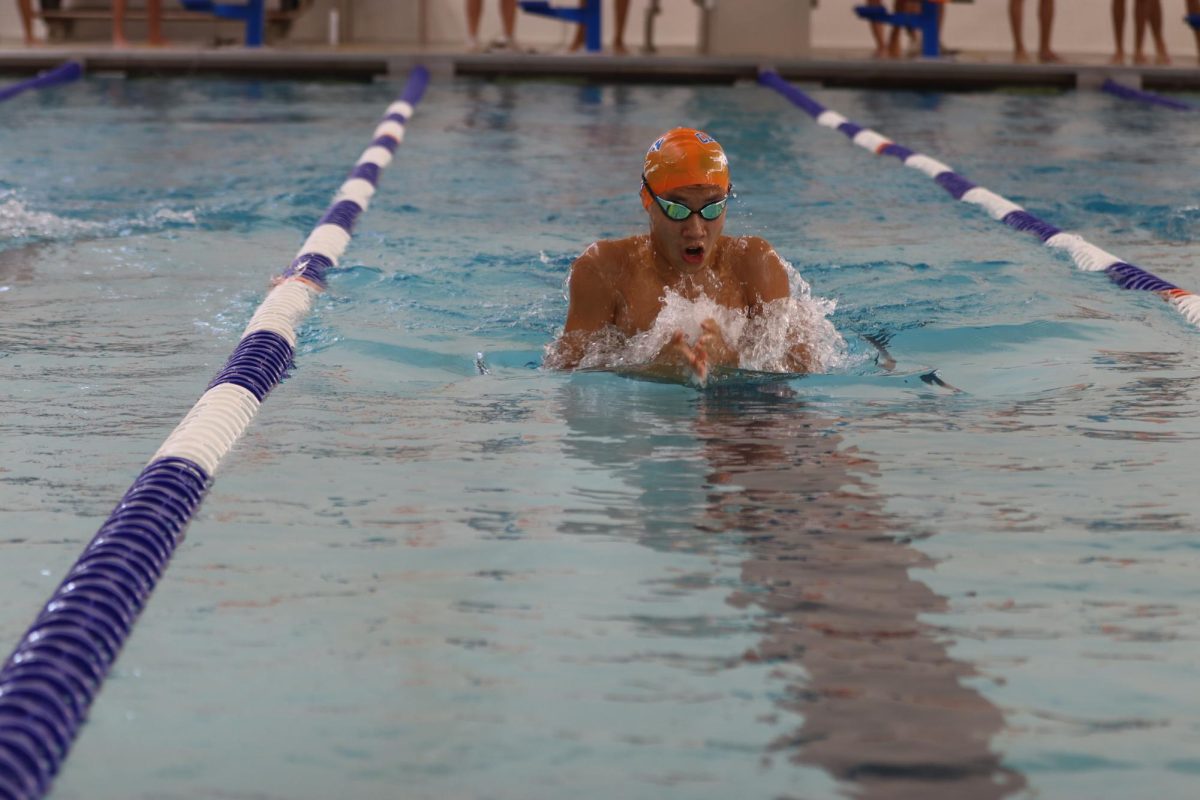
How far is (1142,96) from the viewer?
37.5 feet

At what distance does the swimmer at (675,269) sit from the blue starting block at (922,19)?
31.1ft

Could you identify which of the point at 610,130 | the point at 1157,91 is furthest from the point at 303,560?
the point at 1157,91

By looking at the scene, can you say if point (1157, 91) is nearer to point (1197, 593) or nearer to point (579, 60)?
point (579, 60)

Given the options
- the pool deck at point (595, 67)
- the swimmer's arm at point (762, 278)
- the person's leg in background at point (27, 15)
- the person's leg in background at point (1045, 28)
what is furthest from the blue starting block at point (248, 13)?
the swimmer's arm at point (762, 278)

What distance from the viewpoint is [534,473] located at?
282 cm

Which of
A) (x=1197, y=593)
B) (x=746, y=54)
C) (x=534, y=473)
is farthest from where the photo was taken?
(x=746, y=54)

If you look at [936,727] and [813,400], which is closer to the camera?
[936,727]

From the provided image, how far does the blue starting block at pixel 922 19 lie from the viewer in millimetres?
12711

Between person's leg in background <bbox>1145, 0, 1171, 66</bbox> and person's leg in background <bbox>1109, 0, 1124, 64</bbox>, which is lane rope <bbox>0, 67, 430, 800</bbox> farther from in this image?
person's leg in background <bbox>1145, 0, 1171, 66</bbox>

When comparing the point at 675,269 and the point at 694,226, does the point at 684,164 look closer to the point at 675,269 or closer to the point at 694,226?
the point at 694,226

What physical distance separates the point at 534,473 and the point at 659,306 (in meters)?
0.94

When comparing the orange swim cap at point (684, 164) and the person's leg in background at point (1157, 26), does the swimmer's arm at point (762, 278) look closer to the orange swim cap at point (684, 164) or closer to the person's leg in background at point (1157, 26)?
the orange swim cap at point (684, 164)

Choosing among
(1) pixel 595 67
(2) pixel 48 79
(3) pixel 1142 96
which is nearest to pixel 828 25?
(1) pixel 595 67

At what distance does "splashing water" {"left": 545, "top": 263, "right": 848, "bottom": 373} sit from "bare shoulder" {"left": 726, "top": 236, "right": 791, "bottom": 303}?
0.11ft
